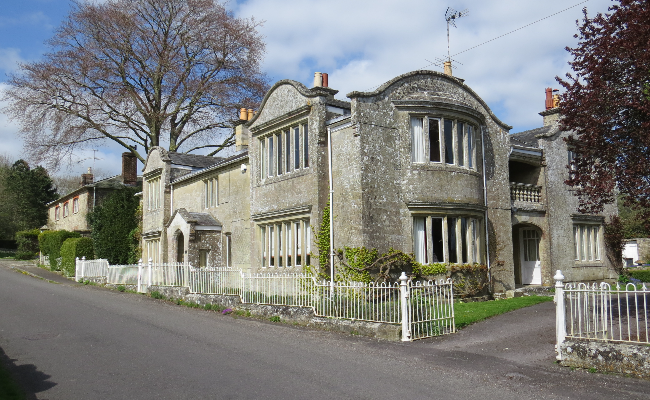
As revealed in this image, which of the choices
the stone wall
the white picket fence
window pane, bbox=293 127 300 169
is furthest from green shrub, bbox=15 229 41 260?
the stone wall

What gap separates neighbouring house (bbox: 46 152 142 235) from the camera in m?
39.8

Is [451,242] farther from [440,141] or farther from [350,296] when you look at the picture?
[350,296]

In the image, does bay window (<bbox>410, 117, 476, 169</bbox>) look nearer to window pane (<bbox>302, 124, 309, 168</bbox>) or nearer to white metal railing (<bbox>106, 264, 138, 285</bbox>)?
window pane (<bbox>302, 124, 309, 168</bbox>)

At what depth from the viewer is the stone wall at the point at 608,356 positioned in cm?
830

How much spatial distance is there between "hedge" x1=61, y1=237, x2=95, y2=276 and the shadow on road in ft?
77.9

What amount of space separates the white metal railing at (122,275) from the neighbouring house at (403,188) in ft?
8.15

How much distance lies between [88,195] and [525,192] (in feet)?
107

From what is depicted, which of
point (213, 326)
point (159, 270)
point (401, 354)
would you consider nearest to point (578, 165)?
point (401, 354)

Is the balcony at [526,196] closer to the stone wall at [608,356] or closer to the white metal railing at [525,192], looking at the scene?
the white metal railing at [525,192]

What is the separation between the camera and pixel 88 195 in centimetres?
4188

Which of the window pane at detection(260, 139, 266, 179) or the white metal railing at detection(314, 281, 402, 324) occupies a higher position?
the window pane at detection(260, 139, 266, 179)

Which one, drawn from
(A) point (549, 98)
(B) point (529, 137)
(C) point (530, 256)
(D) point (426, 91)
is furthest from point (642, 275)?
(D) point (426, 91)

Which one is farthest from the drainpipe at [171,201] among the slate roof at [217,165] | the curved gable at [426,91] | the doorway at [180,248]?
the curved gable at [426,91]

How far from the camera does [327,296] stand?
14.2 m
